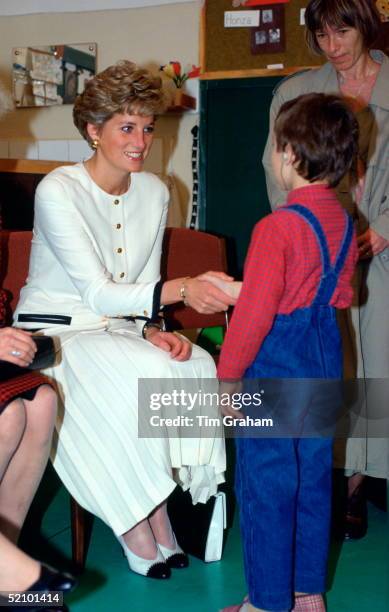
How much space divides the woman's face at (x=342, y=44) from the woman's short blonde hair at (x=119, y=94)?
1.59 feet

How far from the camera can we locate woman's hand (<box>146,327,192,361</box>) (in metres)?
1.99

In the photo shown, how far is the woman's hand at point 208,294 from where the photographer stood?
6.14 feet

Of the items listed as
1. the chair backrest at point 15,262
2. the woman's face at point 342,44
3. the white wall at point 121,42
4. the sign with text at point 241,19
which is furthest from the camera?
the white wall at point 121,42

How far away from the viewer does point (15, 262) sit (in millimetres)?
2424

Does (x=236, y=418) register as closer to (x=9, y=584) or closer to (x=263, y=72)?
(x=9, y=584)

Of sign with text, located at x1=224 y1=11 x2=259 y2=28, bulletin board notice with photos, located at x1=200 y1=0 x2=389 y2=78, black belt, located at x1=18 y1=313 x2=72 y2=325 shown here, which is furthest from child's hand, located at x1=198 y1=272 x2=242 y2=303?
sign with text, located at x1=224 y1=11 x2=259 y2=28

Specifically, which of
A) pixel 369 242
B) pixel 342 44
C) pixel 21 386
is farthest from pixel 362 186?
pixel 21 386

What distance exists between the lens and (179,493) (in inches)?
90.4

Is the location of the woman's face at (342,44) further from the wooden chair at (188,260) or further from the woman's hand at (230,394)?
the woman's hand at (230,394)

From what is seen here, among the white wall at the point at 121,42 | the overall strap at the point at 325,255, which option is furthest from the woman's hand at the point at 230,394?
the white wall at the point at 121,42

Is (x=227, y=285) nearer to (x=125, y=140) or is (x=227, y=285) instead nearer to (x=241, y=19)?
(x=125, y=140)

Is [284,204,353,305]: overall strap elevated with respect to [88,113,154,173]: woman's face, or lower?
lower

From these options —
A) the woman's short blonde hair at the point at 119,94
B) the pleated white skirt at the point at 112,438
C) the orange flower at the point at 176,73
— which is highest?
the orange flower at the point at 176,73

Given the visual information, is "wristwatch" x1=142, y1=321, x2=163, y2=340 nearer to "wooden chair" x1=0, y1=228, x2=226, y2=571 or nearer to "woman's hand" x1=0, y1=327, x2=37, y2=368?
"woman's hand" x1=0, y1=327, x2=37, y2=368
